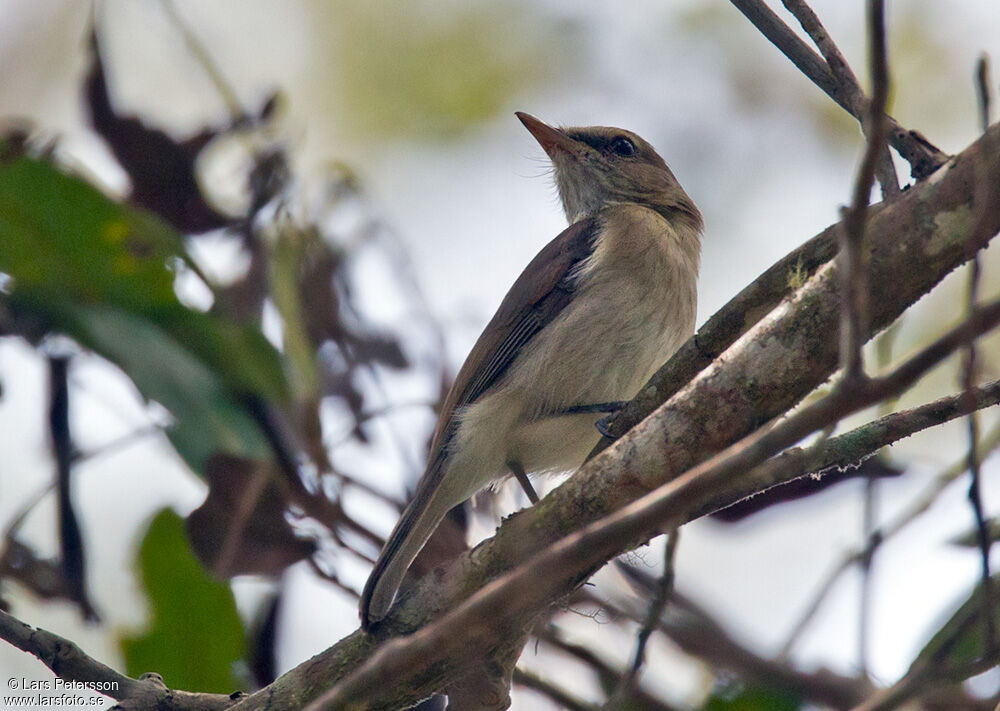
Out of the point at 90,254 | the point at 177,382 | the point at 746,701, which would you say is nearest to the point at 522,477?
the point at 746,701

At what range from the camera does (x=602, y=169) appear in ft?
17.9

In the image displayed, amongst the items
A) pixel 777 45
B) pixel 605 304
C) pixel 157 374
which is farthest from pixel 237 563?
pixel 777 45

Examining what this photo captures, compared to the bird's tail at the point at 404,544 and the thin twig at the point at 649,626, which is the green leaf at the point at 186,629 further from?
the thin twig at the point at 649,626

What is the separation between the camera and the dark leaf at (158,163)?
4.70 m

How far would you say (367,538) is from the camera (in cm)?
418

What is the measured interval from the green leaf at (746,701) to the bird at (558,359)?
1.05 metres

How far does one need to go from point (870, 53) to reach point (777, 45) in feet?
4.36

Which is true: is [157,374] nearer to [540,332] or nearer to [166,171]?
[166,171]

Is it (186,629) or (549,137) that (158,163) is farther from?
(186,629)

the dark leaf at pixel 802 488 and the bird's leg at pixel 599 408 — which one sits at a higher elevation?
the bird's leg at pixel 599 408

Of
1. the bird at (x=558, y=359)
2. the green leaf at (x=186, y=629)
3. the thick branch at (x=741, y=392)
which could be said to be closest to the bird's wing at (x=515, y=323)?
the bird at (x=558, y=359)

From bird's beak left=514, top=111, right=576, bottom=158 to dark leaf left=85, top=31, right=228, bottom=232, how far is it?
1.60m

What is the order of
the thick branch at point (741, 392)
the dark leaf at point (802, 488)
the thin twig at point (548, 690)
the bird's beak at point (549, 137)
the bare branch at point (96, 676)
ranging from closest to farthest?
1. the thick branch at point (741, 392)
2. the bare branch at point (96, 676)
3. the dark leaf at point (802, 488)
4. the thin twig at point (548, 690)
5. the bird's beak at point (549, 137)

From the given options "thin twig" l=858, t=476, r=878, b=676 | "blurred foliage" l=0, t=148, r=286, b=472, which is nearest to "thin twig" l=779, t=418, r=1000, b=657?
"thin twig" l=858, t=476, r=878, b=676
